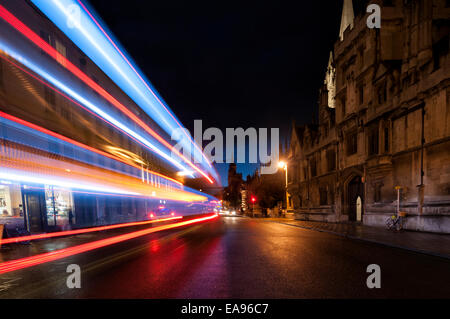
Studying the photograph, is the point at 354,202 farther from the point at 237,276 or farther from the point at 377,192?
the point at 237,276

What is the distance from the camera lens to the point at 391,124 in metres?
17.6

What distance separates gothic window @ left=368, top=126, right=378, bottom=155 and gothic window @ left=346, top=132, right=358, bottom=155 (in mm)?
2579

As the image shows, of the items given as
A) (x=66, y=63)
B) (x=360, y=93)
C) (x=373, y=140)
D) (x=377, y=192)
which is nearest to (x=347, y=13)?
(x=360, y=93)

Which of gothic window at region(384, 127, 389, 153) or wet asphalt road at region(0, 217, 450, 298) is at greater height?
gothic window at region(384, 127, 389, 153)

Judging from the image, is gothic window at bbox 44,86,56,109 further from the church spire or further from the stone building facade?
the church spire

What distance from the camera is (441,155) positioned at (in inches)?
543

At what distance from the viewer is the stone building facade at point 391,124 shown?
14.1m

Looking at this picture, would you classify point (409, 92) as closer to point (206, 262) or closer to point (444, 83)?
point (444, 83)

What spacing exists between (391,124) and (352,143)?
5.54 meters

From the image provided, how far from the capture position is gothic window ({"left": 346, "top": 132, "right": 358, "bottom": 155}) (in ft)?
74.0

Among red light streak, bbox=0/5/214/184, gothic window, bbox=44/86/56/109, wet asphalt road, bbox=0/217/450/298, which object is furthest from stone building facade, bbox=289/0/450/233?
gothic window, bbox=44/86/56/109

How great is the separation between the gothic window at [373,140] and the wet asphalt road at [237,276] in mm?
13167

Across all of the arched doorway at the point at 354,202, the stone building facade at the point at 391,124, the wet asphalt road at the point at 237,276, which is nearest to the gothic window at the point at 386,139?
the stone building facade at the point at 391,124
